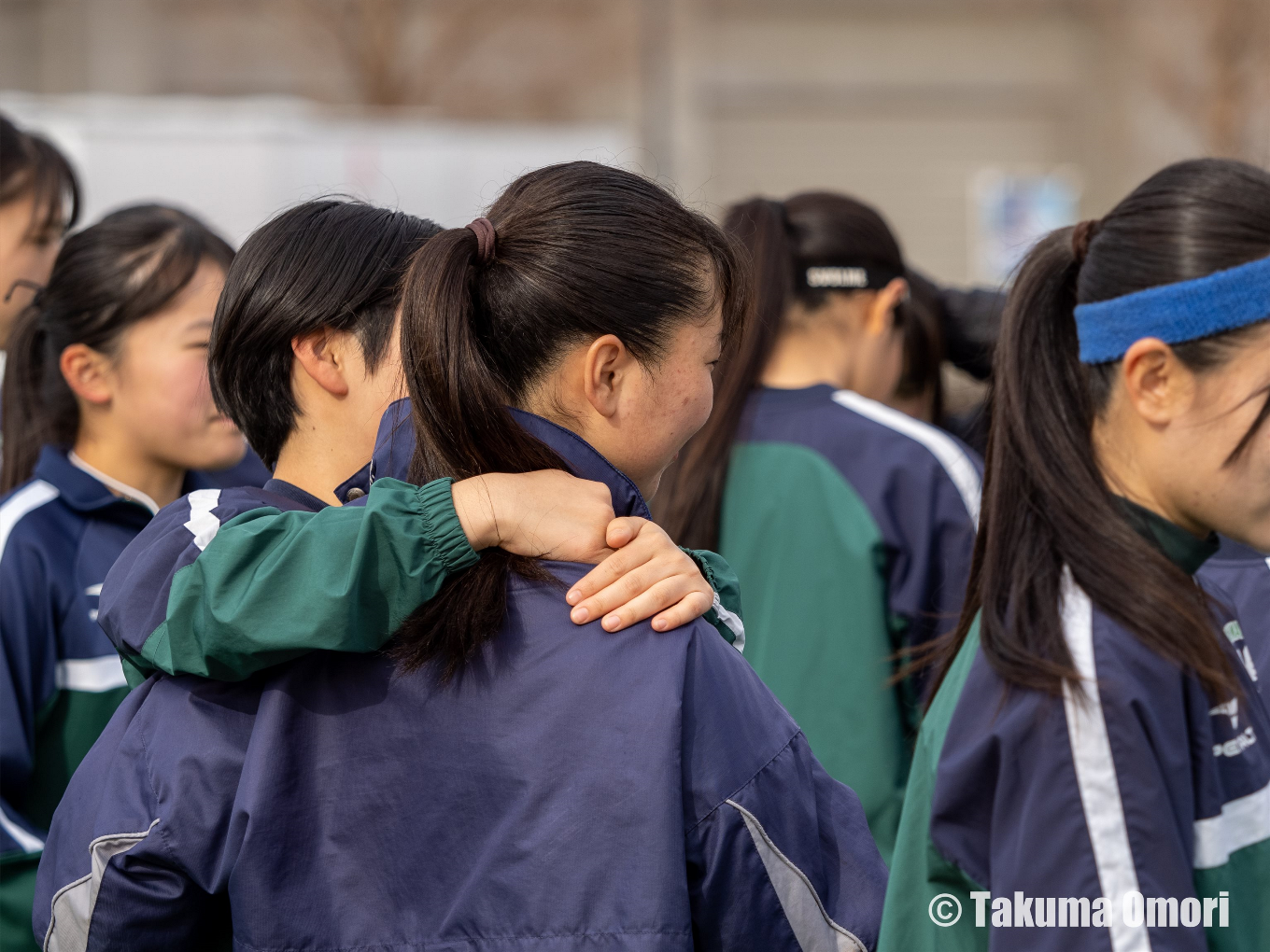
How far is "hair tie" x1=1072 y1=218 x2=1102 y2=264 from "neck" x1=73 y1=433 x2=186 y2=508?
5.78ft

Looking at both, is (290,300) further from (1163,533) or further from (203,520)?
(1163,533)

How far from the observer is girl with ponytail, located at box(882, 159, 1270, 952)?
1.32 metres

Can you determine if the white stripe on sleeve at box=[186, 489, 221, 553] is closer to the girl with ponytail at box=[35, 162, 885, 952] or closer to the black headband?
the girl with ponytail at box=[35, 162, 885, 952]

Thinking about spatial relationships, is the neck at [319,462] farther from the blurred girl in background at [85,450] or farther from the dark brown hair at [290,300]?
the blurred girl in background at [85,450]

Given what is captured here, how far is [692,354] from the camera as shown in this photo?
1.42 metres

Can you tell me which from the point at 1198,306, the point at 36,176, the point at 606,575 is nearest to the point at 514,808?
the point at 606,575

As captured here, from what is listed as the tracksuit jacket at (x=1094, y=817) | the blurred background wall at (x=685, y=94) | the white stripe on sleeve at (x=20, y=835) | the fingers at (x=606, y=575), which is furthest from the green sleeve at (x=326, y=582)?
the blurred background wall at (x=685, y=94)

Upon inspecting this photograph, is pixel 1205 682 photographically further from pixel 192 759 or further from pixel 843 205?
pixel 843 205

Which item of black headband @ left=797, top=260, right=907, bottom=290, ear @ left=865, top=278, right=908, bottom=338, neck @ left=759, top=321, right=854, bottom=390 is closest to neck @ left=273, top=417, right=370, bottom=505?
neck @ left=759, top=321, right=854, bottom=390

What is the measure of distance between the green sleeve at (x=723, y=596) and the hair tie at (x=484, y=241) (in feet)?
1.27

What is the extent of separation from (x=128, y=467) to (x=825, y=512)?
144 centimetres

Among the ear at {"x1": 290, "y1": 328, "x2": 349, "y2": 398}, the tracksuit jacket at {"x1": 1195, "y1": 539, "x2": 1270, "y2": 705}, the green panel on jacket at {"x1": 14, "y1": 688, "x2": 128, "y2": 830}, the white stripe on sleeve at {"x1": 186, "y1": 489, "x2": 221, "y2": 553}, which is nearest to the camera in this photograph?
the white stripe on sleeve at {"x1": 186, "y1": 489, "x2": 221, "y2": 553}

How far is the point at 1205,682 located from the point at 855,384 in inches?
71.1

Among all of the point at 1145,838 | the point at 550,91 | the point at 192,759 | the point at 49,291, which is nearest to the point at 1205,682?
the point at 1145,838
